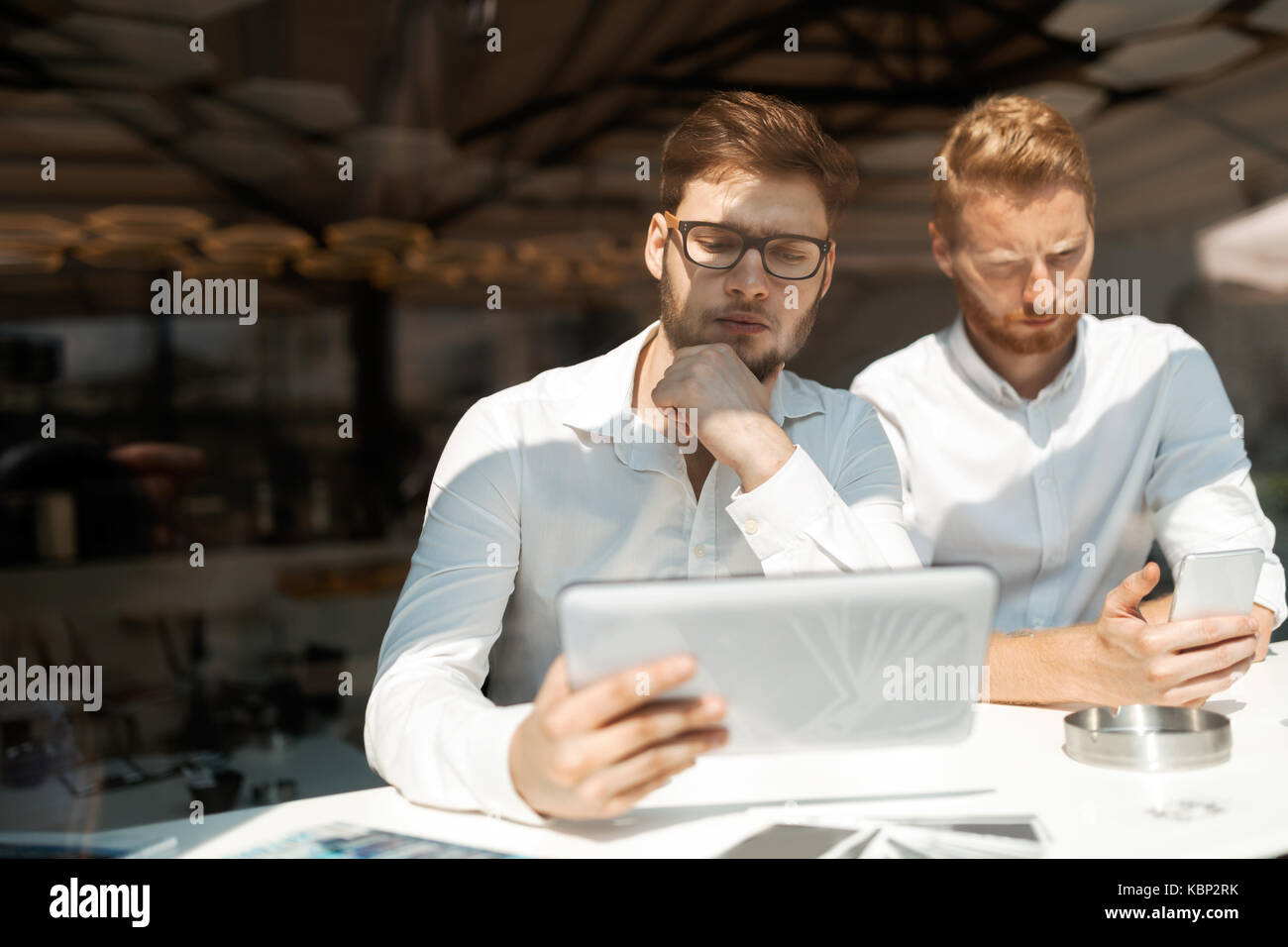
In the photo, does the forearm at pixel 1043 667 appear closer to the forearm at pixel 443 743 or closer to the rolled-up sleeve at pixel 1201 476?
the rolled-up sleeve at pixel 1201 476

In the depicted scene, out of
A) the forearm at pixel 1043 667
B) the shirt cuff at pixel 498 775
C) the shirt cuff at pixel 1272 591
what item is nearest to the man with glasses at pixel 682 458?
the shirt cuff at pixel 498 775

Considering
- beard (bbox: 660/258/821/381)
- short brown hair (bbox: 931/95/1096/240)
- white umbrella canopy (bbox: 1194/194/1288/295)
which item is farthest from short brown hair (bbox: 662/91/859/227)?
white umbrella canopy (bbox: 1194/194/1288/295)

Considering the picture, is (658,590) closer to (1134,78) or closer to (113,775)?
(113,775)

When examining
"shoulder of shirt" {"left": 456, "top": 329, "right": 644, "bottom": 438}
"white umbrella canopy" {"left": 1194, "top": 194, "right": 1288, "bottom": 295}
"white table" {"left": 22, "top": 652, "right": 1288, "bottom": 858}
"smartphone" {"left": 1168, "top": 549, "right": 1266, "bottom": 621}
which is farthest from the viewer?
"white umbrella canopy" {"left": 1194, "top": 194, "right": 1288, "bottom": 295}

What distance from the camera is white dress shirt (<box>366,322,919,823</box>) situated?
1.72m

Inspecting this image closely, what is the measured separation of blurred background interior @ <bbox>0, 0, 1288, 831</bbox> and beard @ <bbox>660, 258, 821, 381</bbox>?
2675 millimetres

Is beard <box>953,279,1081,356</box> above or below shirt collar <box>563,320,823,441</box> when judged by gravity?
above

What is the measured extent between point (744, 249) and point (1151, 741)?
1.18 meters

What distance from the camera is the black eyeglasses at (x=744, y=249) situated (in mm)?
2088

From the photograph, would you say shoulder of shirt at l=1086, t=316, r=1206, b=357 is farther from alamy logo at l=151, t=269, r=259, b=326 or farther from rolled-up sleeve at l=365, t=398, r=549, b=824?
alamy logo at l=151, t=269, r=259, b=326

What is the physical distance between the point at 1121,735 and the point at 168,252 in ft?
25.1
